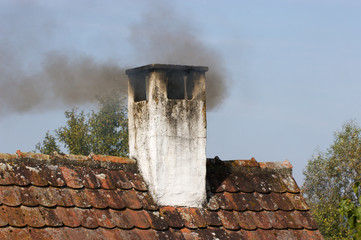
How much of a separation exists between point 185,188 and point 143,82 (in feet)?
5.29

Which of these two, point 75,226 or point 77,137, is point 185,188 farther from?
point 77,137

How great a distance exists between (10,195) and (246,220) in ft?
10.3

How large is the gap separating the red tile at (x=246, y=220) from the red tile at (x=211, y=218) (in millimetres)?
308

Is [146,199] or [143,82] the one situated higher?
[143,82]

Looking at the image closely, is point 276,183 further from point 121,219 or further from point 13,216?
point 13,216

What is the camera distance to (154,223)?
7.50 meters

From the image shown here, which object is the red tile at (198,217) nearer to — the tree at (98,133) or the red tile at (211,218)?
the red tile at (211,218)

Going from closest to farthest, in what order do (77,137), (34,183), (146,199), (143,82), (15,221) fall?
(15,221)
(34,183)
(146,199)
(143,82)
(77,137)

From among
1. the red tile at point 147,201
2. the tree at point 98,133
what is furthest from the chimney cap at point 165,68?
the tree at point 98,133

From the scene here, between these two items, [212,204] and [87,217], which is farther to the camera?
[212,204]

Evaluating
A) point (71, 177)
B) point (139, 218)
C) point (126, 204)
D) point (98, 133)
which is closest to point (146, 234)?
point (139, 218)

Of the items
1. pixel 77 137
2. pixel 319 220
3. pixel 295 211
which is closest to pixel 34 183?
pixel 295 211

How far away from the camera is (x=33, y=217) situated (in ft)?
22.0

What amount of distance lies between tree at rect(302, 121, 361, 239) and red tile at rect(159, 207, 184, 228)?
25.0m
